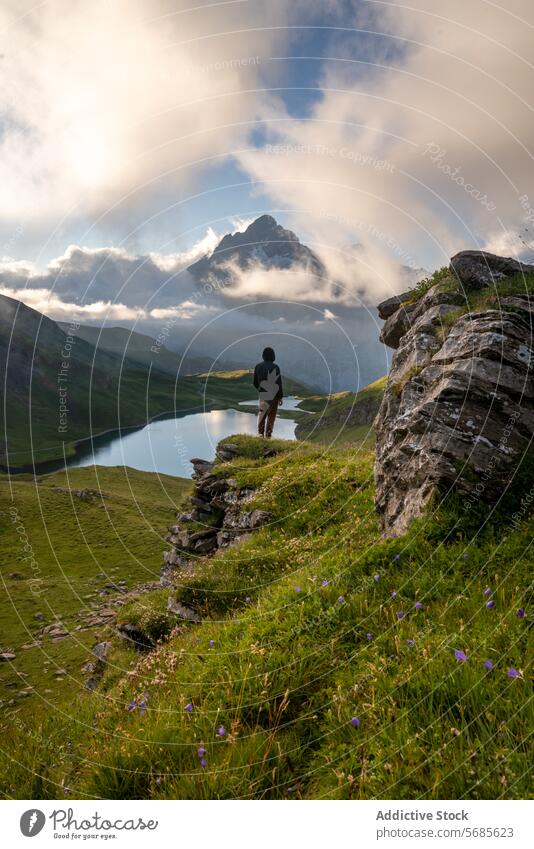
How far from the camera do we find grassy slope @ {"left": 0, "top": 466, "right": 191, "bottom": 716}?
866 inches

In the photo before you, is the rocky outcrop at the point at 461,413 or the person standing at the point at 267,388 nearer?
the rocky outcrop at the point at 461,413

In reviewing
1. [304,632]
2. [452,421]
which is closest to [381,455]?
[452,421]

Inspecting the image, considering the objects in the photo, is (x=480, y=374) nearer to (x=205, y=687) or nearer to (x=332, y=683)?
(x=332, y=683)

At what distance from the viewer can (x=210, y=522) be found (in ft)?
58.6

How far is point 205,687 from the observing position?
5.28 m

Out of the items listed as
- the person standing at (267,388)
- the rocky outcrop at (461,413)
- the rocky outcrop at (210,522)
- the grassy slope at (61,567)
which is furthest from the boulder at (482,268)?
the grassy slope at (61,567)

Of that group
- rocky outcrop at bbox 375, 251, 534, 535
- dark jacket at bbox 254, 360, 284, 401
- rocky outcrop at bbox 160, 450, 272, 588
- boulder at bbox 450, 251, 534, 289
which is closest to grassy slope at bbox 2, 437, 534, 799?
rocky outcrop at bbox 375, 251, 534, 535

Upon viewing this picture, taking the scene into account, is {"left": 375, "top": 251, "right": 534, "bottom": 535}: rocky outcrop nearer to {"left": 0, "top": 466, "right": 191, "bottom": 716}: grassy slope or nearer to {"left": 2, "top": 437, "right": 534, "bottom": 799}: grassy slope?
{"left": 2, "top": 437, "right": 534, "bottom": 799}: grassy slope

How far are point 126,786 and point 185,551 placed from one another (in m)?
13.4

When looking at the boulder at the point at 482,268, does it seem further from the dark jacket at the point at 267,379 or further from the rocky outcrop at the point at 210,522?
the dark jacket at the point at 267,379

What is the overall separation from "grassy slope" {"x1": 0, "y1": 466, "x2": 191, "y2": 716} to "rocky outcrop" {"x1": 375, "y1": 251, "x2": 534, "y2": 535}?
839 centimetres

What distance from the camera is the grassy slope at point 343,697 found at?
12.2ft

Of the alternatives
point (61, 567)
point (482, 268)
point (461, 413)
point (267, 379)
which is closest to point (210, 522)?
point (267, 379)

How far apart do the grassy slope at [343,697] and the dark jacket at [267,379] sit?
16.4m
